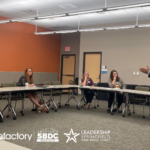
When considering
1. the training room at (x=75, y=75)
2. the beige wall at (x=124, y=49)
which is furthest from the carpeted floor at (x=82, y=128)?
the beige wall at (x=124, y=49)

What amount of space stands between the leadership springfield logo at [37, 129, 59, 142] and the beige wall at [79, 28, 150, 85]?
5456 millimetres

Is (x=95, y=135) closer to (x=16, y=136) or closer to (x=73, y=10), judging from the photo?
(x=16, y=136)

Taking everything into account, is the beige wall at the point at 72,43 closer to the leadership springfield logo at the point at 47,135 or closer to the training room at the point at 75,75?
the training room at the point at 75,75

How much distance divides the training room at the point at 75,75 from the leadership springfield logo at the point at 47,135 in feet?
0.06

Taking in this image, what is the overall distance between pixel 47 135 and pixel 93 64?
630 cm

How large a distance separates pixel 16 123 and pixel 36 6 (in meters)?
4.05

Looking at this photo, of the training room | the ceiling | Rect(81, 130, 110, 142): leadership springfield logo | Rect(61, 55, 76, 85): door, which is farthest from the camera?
Rect(61, 55, 76, 85): door

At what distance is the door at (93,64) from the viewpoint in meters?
9.49

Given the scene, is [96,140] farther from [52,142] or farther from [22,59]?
[22,59]

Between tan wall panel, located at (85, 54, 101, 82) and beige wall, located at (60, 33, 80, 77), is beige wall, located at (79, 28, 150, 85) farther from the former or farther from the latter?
beige wall, located at (60, 33, 80, 77)

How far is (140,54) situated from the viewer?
830 centimetres

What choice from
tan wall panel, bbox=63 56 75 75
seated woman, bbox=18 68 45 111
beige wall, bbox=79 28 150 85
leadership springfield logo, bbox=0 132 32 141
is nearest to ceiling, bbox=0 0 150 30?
beige wall, bbox=79 28 150 85

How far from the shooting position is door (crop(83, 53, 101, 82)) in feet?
31.1

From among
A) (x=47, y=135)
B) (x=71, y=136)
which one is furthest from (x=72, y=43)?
(x=71, y=136)
